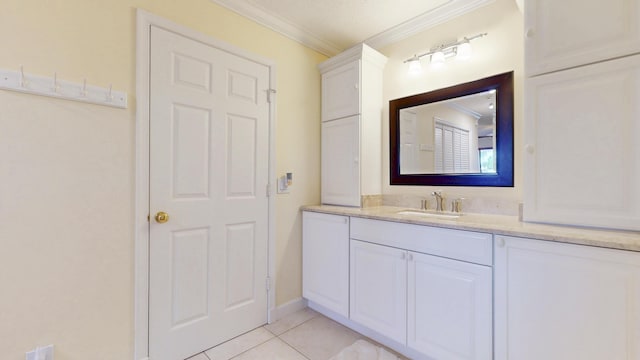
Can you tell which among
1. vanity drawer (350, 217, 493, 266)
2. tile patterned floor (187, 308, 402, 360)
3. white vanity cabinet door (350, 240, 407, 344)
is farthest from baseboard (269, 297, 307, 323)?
vanity drawer (350, 217, 493, 266)

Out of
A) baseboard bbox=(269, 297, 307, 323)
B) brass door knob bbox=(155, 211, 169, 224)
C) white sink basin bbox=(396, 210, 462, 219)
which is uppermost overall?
brass door knob bbox=(155, 211, 169, 224)

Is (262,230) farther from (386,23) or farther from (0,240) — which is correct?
(386,23)

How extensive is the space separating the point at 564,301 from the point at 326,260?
1.47 metres

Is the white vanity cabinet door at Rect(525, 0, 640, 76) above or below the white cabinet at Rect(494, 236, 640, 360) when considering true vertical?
above

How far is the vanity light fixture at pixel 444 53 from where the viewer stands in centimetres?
199

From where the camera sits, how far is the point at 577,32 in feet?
4.40

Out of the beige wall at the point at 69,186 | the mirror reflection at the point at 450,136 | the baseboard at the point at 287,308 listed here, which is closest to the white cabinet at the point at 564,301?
the mirror reflection at the point at 450,136

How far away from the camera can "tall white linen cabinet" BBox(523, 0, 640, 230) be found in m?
1.21

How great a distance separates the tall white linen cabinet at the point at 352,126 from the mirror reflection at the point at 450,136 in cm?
27

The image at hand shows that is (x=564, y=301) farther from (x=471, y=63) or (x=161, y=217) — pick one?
(x=161, y=217)

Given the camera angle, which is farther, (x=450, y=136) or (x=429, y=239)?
(x=450, y=136)

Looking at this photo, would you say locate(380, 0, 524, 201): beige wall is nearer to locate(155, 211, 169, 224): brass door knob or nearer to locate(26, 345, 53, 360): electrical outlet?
locate(155, 211, 169, 224): brass door knob

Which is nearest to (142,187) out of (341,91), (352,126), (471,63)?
(352,126)

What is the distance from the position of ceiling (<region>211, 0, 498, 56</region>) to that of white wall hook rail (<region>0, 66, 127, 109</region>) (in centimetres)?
101
